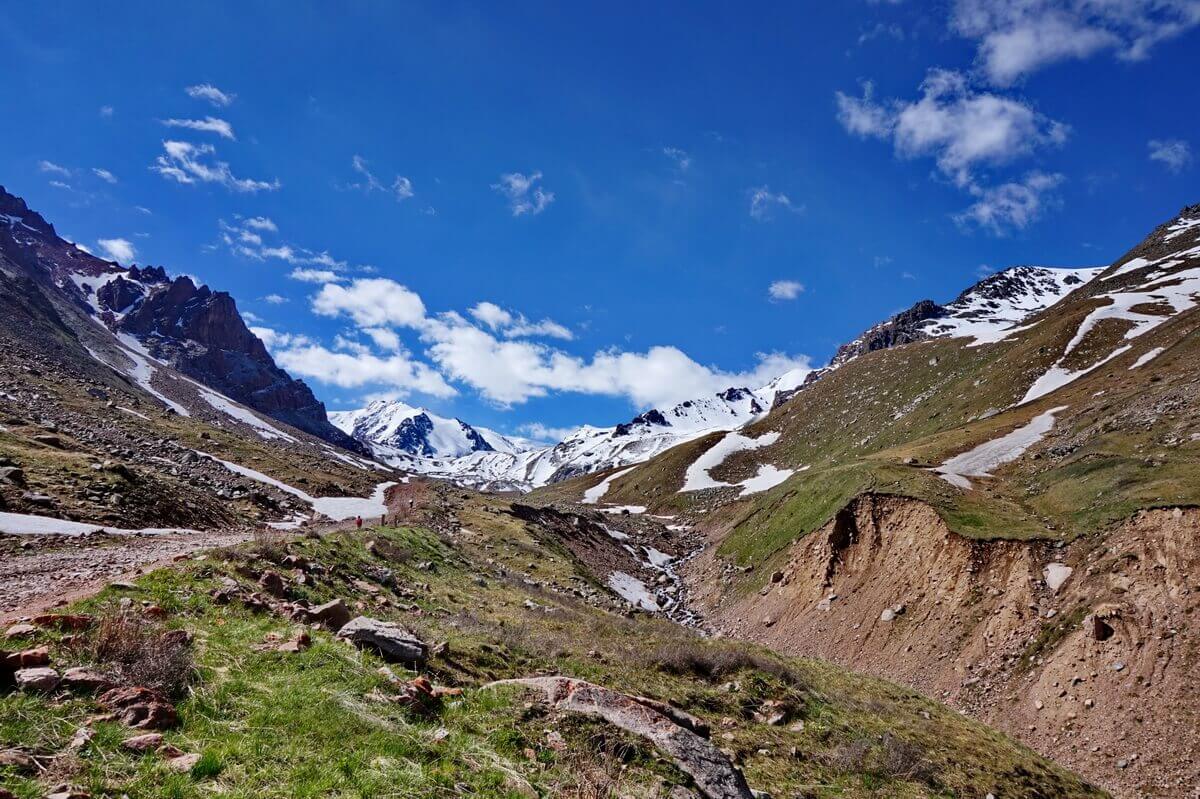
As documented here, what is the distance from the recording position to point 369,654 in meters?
11.1

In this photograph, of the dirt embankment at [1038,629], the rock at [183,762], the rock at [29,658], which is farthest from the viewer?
the dirt embankment at [1038,629]

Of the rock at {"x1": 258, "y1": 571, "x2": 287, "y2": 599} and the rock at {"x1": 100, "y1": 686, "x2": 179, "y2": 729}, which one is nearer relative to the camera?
the rock at {"x1": 100, "y1": 686, "x2": 179, "y2": 729}

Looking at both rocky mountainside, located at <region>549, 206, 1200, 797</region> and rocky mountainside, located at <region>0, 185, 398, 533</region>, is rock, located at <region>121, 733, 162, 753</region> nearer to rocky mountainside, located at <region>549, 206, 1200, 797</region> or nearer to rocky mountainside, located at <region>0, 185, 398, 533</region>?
rocky mountainside, located at <region>0, 185, 398, 533</region>

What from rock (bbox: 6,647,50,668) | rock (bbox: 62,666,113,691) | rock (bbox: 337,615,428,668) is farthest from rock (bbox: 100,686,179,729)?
rock (bbox: 337,615,428,668)

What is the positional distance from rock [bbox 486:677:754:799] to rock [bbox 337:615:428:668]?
2.02m

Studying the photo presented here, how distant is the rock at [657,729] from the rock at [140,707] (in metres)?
5.07

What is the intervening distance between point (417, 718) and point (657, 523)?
78.2 m

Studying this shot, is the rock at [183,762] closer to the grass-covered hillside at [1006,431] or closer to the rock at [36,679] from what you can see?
the rock at [36,679]

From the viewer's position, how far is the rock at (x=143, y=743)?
650 cm

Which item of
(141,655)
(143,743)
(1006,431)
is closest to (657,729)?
(143,743)

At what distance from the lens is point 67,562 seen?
51.1 feet

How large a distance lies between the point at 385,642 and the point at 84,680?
4998 mm

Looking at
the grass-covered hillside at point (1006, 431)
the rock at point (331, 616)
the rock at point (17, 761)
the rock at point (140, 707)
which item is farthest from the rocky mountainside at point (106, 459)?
the grass-covered hillside at point (1006, 431)

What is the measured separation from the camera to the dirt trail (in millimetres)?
11633
